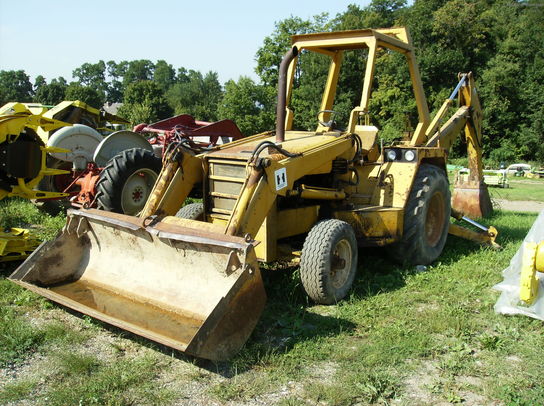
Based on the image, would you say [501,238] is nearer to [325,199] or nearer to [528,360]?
[325,199]

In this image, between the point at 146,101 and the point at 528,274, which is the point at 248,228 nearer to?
the point at 528,274

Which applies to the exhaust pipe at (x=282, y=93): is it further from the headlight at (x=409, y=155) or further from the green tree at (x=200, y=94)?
the green tree at (x=200, y=94)

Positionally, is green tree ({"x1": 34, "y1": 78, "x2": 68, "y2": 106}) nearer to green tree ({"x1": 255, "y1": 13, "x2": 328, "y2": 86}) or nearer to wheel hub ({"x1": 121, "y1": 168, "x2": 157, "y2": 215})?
green tree ({"x1": 255, "y1": 13, "x2": 328, "y2": 86})

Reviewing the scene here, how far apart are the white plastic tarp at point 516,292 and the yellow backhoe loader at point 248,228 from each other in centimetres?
99

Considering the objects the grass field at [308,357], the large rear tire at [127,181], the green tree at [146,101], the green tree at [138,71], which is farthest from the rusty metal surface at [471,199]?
the green tree at [138,71]

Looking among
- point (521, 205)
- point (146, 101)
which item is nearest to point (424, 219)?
point (521, 205)

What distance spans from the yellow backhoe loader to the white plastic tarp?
3.25 ft

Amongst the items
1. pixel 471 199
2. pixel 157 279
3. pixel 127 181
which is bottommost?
pixel 157 279

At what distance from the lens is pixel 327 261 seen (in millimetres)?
4598

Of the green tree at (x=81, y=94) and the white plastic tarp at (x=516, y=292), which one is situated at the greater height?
the green tree at (x=81, y=94)

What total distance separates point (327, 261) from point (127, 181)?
10.6ft

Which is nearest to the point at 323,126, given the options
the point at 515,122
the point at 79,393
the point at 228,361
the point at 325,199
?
the point at 325,199

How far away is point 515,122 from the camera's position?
34.7m

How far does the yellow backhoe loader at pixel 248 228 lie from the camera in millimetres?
3967
